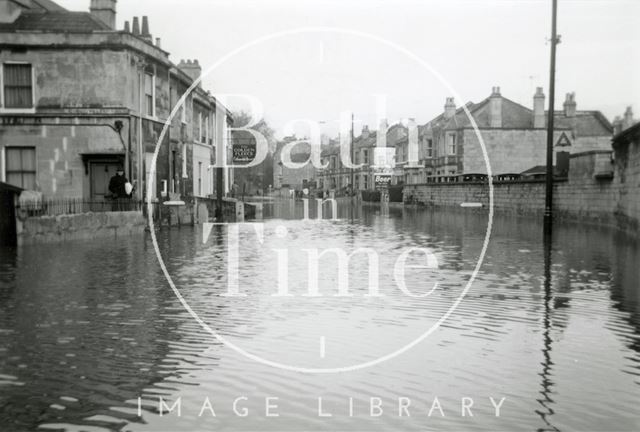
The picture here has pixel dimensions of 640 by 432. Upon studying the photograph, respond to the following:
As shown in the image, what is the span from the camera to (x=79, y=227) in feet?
65.4

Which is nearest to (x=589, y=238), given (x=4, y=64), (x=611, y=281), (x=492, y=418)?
(x=611, y=281)

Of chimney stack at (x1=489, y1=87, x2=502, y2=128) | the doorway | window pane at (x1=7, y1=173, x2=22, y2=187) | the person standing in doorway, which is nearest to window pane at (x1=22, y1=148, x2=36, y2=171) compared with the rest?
window pane at (x1=7, y1=173, x2=22, y2=187)

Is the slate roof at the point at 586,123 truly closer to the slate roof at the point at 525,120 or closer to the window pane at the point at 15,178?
the slate roof at the point at 525,120

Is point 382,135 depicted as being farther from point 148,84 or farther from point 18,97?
point 18,97

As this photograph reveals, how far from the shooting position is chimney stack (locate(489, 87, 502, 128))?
6025 centimetres

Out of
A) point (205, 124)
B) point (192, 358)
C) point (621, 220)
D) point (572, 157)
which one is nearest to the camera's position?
point (192, 358)

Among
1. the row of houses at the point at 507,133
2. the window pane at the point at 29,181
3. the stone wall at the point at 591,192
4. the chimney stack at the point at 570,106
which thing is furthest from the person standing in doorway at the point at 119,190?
the chimney stack at the point at 570,106

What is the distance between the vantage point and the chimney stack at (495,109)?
2372 inches

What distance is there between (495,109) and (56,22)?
42950 millimetres

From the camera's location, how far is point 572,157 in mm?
29531

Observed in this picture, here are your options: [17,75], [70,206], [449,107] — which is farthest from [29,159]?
[449,107]

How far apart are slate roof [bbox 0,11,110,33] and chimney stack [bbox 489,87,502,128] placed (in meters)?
41.1

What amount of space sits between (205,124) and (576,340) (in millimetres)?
34305

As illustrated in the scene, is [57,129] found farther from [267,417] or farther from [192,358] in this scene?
[267,417]
